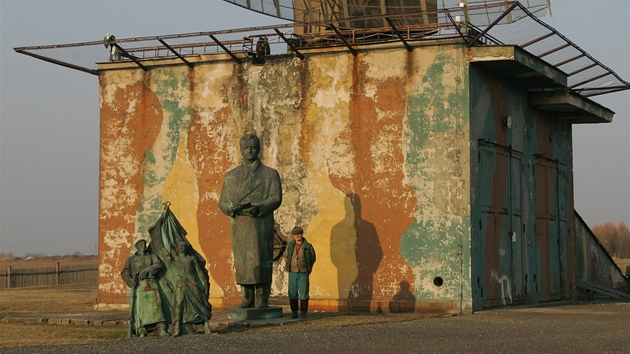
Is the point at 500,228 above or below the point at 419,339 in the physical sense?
above

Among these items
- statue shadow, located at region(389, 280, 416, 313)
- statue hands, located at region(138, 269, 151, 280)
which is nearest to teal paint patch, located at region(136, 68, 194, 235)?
statue shadow, located at region(389, 280, 416, 313)

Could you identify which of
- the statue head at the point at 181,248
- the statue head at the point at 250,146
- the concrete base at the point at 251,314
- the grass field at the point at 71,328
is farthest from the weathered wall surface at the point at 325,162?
the statue head at the point at 181,248

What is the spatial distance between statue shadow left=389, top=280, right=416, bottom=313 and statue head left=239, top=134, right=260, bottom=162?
4748 mm

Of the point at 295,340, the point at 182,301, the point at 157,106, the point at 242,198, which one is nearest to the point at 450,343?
the point at 295,340

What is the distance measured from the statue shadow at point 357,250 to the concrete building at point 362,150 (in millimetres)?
26

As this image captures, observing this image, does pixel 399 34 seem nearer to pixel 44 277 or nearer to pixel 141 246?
pixel 141 246

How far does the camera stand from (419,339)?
1576 cm

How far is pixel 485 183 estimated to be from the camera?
76.0ft

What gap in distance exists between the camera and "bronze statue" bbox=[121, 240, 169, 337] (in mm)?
16703

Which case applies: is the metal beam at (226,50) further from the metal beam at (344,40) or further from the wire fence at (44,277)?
the wire fence at (44,277)

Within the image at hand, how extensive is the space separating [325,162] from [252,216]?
4.40 meters

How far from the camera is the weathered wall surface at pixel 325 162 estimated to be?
73.2 feet

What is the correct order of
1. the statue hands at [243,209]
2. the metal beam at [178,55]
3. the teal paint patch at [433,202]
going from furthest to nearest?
the metal beam at [178,55] < the teal paint patch at [433,202] < the statue hands at [243,209]

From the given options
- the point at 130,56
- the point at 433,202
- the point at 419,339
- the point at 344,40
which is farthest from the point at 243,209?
the point at 130,56
